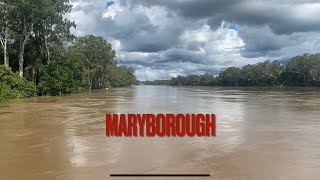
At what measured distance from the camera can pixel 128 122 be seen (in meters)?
19.5

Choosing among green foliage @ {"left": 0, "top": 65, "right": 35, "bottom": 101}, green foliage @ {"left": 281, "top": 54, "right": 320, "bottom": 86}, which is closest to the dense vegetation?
green foliage @ {"left": 0, "top": 65, "right": 35, "bottom": 101}

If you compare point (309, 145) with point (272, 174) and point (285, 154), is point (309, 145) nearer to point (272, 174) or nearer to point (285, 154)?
point (285, 154)

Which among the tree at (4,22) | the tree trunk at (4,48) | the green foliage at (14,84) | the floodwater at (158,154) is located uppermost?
the tree at (4,22)

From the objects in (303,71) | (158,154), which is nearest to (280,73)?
(303,71)

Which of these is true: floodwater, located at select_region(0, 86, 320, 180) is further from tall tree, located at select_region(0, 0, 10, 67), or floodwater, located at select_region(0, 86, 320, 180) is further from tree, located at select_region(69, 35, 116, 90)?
tree, located at select_region(69, 35, 116, 90)

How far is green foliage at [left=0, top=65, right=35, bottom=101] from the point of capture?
116ft

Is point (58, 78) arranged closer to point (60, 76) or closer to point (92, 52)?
point (60, 76)

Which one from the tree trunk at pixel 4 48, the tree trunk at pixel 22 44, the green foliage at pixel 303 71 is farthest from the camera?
the green foliage at pixel 303 71

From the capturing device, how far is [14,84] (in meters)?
39.8

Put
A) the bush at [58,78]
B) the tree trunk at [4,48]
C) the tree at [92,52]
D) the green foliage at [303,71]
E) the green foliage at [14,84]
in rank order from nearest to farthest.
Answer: the green foliage at [14,84]
the tree trunk at [4,48]
the bush at [58,78]
the tree at [92,52]
the green foliage at [303,71]

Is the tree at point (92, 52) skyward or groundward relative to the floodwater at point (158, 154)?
skyward

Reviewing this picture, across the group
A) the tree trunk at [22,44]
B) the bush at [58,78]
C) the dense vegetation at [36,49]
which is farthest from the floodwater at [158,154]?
the bush at [58,78]

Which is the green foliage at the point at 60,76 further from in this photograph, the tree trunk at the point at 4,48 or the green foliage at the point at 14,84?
the tree trunk at the point at 4,48

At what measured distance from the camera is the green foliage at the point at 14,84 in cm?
3548
